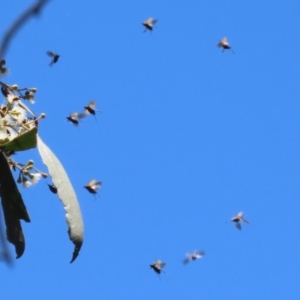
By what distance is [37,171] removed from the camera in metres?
2.40

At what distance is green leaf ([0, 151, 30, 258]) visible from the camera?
2.25 metres

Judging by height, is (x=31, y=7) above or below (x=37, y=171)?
above

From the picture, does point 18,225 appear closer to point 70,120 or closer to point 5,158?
point 5,158

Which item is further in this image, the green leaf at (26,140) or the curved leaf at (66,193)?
the curved leaf at (66,193)

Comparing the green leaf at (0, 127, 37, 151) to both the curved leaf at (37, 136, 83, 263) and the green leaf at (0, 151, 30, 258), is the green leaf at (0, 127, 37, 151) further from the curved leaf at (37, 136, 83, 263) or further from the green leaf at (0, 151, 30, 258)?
the curved leaf at (37, 136, 83, 263)

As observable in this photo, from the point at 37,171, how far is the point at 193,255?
16.6ft

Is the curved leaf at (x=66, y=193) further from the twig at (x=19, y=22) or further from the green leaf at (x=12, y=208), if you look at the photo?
the twig at (x=19, y=22)

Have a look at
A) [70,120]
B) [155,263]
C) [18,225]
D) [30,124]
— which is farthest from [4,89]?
[155,263]

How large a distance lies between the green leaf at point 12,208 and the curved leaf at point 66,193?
10 centimetres

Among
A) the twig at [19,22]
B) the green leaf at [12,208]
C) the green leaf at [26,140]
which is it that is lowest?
the green leaf at [12,208]

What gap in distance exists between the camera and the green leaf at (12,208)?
7.39 ft

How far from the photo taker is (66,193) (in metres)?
2.41

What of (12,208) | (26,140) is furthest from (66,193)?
(26,140)

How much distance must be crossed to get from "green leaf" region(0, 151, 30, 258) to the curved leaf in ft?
0.33
